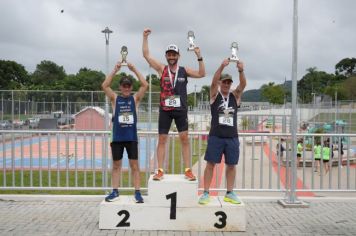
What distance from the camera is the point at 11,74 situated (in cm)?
7875

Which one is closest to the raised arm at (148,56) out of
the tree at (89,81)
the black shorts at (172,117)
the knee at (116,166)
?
the black shorts at (172,117)

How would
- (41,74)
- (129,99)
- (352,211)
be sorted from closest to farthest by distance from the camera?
1. (129,99)
2. (352,211)
3. (41,74)

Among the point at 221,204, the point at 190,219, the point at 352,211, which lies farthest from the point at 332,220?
the point at 190,219

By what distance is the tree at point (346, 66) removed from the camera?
98688mm

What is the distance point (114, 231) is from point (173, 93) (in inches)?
82.2

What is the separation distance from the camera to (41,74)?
288ft

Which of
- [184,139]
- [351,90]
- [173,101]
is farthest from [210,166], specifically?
[351,90]

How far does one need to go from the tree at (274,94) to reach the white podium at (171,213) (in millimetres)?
79060

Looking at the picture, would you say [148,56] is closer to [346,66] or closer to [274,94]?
[274,94]

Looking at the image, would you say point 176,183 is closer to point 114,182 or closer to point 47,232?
point 114,182

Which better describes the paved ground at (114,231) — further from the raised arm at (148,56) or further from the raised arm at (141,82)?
the raised arm at (148,56)

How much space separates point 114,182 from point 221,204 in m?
1.60

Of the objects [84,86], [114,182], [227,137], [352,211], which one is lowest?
[352,211]

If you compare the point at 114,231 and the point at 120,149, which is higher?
the point at 120,149
